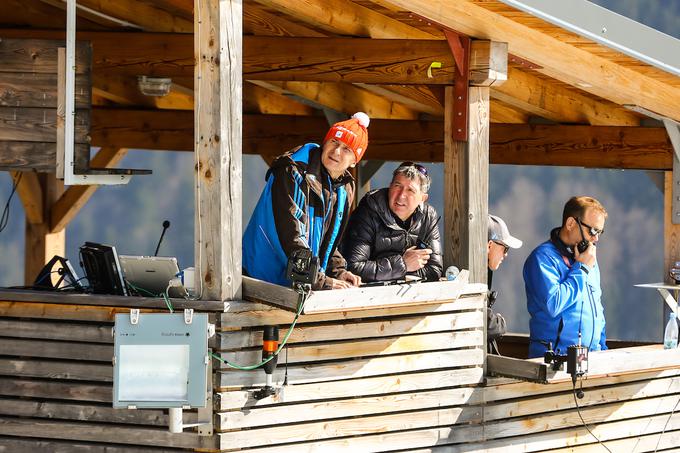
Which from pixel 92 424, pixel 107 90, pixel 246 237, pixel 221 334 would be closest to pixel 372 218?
pixel 246 237

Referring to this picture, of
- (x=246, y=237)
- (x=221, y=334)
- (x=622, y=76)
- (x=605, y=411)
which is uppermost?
(x=622, y=76)

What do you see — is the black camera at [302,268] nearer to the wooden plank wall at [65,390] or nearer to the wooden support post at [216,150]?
the wooden support post at [216,150]

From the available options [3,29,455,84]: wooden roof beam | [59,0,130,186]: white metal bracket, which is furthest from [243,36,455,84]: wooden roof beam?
[59,0,130,186]: white metal bracket

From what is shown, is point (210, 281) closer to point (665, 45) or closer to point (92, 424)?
point (92, 424)

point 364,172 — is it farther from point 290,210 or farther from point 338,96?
point 290,210

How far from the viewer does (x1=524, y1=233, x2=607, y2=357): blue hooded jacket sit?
24.1 feet

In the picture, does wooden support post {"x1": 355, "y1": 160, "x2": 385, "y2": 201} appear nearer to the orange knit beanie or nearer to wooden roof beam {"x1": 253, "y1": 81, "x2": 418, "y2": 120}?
wooden roof beam {"x1": 253, "y1": 81, "x2": 418, "y2": 120}

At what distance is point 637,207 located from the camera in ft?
45.6

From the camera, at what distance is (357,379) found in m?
6.76

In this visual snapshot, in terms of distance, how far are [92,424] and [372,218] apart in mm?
1779

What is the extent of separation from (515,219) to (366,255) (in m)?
7.04

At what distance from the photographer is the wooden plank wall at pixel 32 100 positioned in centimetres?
693

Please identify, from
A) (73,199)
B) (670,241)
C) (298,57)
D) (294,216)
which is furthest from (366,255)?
(73,199)

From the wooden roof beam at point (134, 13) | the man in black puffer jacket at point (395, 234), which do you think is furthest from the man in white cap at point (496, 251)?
the wooden roof beam at point (134, 13)
